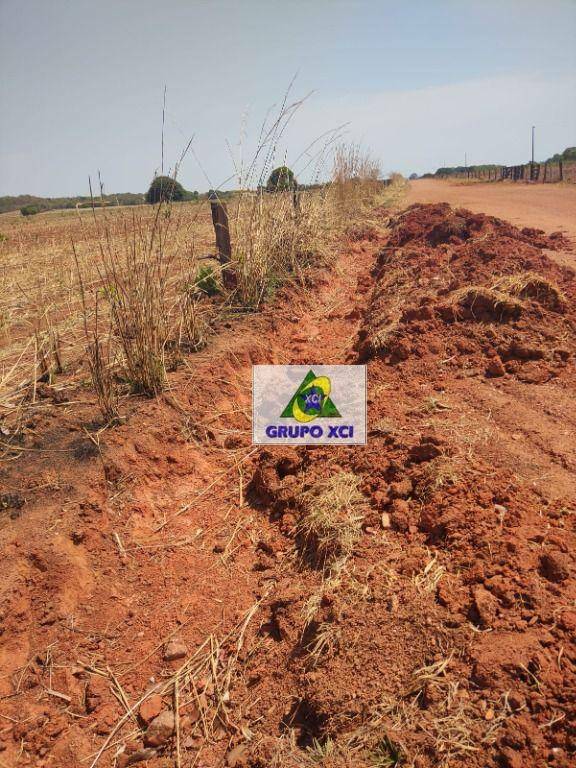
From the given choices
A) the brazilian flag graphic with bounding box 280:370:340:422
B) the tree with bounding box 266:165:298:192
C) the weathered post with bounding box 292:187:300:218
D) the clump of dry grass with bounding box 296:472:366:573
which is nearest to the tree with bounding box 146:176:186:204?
the brazilian flag graphic with bounding box 280:370:340:422

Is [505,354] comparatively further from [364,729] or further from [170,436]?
[364,729]

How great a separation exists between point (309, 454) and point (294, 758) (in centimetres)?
160

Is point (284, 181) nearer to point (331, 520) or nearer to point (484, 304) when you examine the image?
point (484, 304)

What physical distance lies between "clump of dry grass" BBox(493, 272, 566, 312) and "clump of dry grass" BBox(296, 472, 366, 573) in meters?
2.37

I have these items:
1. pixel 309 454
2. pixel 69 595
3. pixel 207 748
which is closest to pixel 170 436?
pixel 309 454

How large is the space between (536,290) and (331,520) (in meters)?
2.84

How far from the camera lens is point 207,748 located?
180 cm

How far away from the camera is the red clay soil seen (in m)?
1.57

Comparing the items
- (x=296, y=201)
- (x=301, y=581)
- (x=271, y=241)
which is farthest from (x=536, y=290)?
(x=296, y=201)

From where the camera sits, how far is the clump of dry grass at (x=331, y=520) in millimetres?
2230

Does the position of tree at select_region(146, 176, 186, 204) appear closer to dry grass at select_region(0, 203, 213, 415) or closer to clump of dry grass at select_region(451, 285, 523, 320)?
dry grass at select_region(0, 203, 213, 415)

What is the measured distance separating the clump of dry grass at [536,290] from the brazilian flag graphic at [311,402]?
1.72 meters

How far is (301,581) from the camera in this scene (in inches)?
88.0

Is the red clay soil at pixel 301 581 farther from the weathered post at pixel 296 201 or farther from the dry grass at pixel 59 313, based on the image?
the weathered post at pixel 296 201
